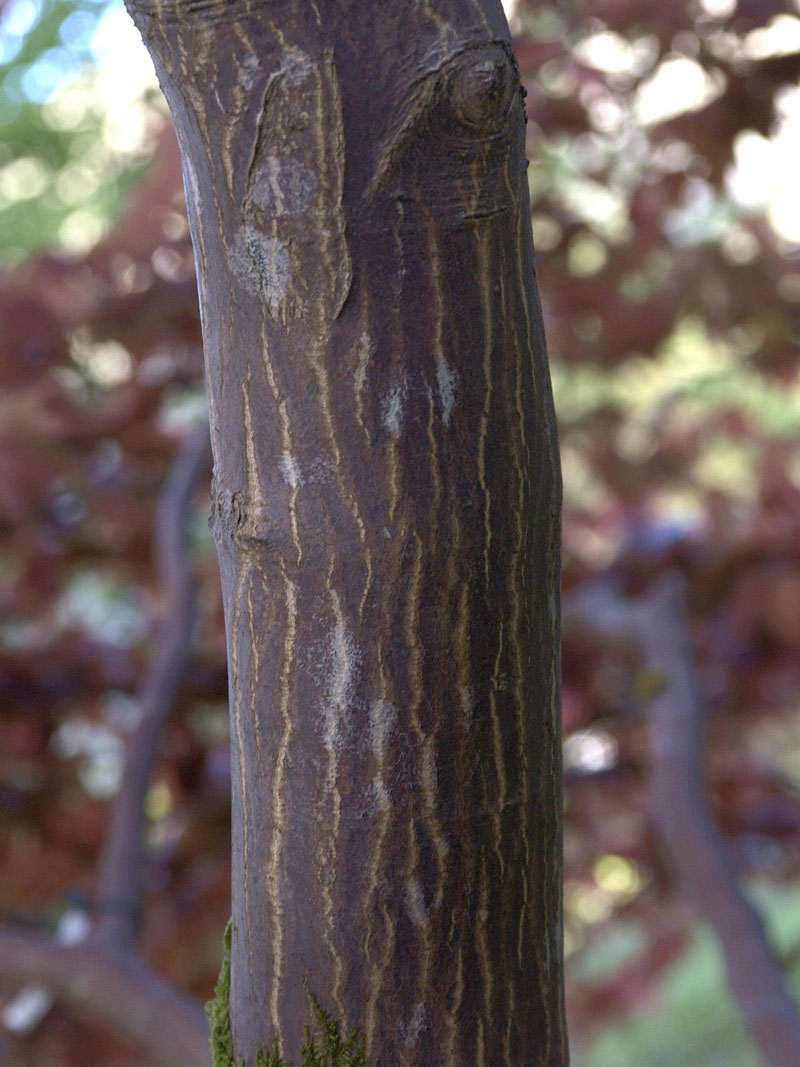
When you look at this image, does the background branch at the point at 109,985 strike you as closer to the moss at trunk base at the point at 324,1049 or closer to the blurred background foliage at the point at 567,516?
the blurred background foliage at the point at 567,516

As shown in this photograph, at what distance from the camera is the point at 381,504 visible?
559 millimetres

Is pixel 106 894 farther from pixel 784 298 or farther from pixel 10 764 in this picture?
pixel 784 298

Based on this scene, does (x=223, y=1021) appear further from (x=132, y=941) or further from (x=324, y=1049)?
(x=132, y=941)

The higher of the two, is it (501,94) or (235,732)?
(501,94)

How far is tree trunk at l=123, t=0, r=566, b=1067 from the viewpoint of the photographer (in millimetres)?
528

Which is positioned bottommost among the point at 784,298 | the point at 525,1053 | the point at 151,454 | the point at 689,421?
the point at 525,1053

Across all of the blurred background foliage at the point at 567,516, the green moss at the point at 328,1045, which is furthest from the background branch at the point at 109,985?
the green moss at the point at 328,1045

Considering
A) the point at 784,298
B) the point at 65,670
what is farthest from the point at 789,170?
the point at 65,670

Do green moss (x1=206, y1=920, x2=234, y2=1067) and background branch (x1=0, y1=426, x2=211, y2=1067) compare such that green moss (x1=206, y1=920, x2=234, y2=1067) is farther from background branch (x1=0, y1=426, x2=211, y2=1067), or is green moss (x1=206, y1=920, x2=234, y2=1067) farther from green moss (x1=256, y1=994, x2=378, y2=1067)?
background branch (x1=0, y1=426, x2=211, y2=1067)

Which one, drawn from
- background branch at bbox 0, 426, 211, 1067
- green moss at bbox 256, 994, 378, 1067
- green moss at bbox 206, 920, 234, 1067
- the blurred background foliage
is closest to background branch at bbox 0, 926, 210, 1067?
background branch at bbox 0, 426, 211, 1067

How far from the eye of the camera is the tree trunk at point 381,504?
0.53m

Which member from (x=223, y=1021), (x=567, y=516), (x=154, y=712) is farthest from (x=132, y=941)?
(x=567, y=516)

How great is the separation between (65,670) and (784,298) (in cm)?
164

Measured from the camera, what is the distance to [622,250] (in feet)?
7.75
